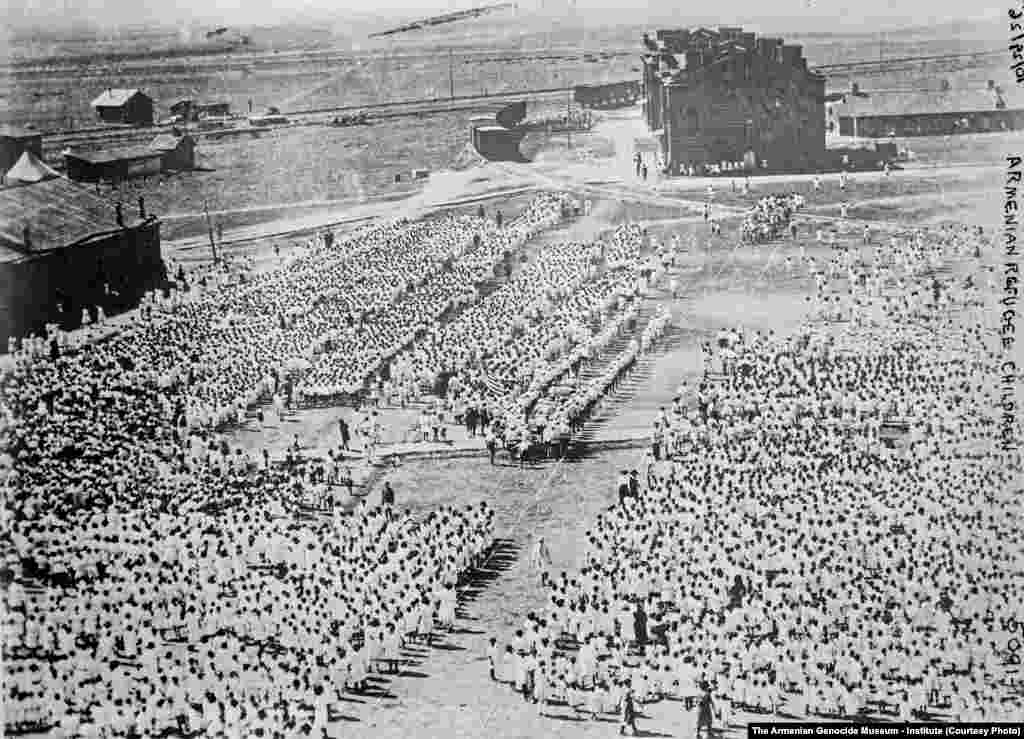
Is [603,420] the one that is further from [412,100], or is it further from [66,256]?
[412,100]

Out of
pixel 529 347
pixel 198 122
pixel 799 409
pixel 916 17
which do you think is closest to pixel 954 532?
pixel 799 409

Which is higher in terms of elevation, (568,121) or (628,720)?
(568,121)

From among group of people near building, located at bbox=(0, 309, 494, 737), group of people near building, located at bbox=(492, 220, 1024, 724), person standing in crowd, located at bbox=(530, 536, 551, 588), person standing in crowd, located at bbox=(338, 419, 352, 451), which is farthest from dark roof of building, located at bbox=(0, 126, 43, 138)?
person standing in crowd, located at bbox=(530, 536, 551, 588)

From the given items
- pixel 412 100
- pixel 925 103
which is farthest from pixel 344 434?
pixel 412 100

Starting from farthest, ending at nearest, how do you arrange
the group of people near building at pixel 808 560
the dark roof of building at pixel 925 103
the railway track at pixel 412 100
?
the railway track at pixel 412 100, the dark roof of building at pixel 925 103, the group of people near building at pixel 808 560

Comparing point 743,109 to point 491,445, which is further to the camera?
point 743,109

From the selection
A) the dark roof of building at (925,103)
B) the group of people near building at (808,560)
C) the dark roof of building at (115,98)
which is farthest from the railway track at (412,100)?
Answer: the group of people near building at (808,560)

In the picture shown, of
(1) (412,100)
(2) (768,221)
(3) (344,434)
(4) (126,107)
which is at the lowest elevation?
(3) (344,434)

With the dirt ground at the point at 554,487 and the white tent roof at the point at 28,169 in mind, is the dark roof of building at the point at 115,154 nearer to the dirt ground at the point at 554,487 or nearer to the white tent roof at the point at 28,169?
the white tent roof at the point at 28,169
